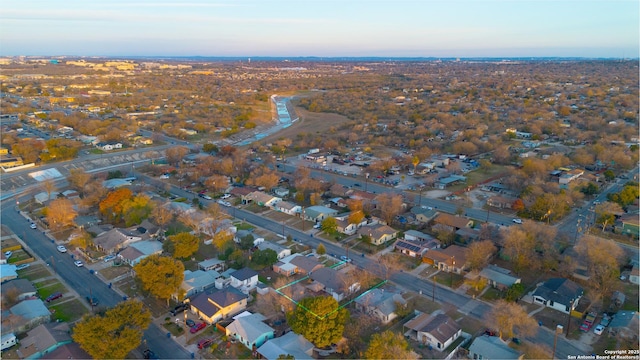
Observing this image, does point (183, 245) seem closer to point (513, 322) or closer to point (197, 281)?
point (197, 281)

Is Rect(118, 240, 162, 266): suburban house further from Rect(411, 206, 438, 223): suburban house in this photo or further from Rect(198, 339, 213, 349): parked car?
Rect(411, 206, 438, 223): suburban house

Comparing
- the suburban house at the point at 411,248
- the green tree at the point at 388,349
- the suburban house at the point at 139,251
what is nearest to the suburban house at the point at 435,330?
the green tree at the point at 388,349

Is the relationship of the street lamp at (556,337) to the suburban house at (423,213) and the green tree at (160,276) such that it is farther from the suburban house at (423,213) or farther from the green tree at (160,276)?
the green tree at (160,276)

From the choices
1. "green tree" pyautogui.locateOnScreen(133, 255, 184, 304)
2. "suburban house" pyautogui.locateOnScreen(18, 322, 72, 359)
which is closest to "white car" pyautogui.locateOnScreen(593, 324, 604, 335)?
"green tree" pyautogui.locateOnScreen(133, 255, 184, 304)

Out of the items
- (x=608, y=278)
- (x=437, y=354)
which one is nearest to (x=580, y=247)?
(x=608, y=278)

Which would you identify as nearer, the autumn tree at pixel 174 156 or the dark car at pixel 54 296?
the dark car at pixel 54 296
